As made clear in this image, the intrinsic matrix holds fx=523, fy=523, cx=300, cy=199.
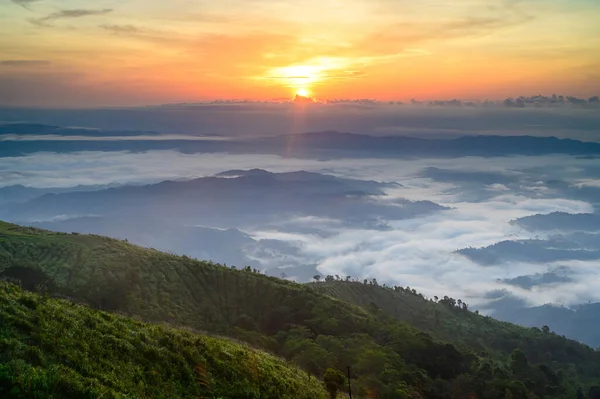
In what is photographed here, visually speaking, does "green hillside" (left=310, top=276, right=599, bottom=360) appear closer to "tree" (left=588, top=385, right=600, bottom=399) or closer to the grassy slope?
the grassy slope

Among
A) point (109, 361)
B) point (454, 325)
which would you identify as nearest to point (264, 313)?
point (109, 361)

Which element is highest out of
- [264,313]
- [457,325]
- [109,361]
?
[109,361]

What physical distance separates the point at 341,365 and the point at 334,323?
50.4 ft

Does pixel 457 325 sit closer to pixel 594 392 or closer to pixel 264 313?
pixel 594 392

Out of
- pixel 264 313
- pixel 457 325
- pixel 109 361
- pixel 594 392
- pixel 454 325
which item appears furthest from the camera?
pixel 457 325

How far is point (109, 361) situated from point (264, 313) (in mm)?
45286

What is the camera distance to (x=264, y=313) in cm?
6531

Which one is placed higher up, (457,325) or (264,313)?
(264,313)

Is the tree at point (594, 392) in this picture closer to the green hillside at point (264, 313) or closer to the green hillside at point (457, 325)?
the green hillside at point (264, 313)

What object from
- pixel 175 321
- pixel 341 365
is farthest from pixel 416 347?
pixel 175 321

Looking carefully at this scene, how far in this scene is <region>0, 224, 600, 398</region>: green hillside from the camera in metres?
49.1

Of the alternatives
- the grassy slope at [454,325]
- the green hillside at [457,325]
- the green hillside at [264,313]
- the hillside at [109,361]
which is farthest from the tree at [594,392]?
the hillside at [109,361]

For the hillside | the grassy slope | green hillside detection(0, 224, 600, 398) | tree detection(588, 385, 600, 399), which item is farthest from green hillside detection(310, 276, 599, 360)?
the hillside

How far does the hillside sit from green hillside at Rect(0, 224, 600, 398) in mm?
15614
